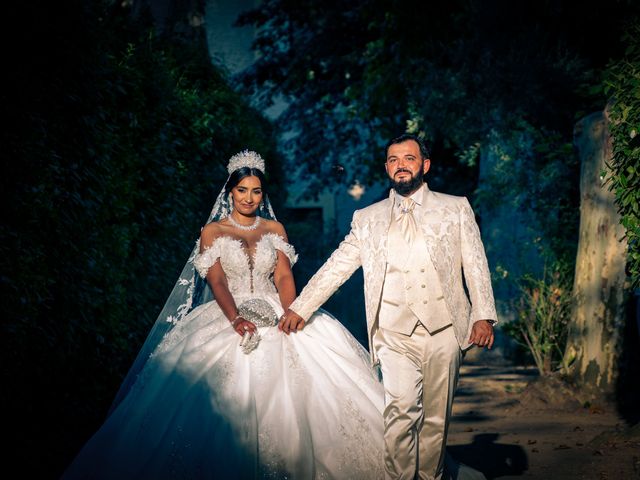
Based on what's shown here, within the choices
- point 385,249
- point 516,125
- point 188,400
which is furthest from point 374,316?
point 516,125

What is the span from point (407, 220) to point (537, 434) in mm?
3513

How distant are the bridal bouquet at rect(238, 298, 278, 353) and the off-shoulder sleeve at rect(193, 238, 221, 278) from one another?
1.54 ft

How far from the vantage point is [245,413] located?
514cm

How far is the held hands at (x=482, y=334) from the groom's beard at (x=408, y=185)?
95 centimetres

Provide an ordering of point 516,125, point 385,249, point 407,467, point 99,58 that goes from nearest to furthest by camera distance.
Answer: point 407,467
point 385,249
point 99,58
point 516,125

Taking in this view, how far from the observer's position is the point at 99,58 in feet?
21.4

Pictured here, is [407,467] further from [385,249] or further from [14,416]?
[14,416]

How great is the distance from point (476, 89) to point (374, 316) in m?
7.60

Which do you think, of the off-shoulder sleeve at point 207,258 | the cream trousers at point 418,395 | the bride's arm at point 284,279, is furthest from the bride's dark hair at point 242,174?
the cream trousers at point 418,395

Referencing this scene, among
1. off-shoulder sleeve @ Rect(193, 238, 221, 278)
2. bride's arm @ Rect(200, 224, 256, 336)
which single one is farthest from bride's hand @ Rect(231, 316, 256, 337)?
off-shoulder sleeve @ Rect(193, 238, 221, 278)

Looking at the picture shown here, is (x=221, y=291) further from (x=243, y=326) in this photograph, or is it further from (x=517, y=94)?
(x=517, y=94)

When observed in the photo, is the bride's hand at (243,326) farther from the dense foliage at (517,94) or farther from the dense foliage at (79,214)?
the dense foliage at (517,94)

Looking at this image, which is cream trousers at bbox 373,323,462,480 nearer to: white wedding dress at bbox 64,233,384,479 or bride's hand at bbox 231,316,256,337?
white wedding dress at bbox 64,233,384,479

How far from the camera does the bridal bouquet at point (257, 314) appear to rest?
557cm
